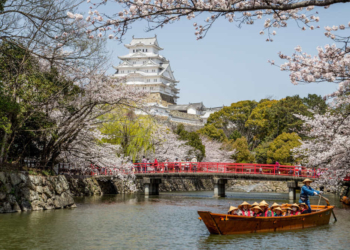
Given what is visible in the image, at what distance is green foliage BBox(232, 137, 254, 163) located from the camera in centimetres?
4522

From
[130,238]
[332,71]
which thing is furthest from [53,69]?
[332,71]

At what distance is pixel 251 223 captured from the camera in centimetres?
1280

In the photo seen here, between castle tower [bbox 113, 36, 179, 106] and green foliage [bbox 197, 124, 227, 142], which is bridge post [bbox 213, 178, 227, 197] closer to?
green foliage [bbox 197, 124, 227, 142]

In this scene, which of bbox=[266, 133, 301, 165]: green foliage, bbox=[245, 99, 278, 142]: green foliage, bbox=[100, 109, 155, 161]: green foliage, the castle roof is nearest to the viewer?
bbox=[100, 109, 155, 161]: green foliage

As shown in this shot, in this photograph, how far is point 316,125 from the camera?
2291cm

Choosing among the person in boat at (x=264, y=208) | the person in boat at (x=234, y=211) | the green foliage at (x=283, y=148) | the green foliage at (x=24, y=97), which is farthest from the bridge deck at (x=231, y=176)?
the person in boat at (x=234, y=211)

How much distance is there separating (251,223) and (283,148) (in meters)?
28.8

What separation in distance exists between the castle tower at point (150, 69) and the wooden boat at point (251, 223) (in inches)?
2229

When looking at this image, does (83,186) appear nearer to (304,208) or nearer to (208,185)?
(304,208)

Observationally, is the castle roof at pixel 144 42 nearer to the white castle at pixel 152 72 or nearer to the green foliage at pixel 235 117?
the white castle at pixel 152 72

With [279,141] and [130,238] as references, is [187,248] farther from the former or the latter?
[279,141]

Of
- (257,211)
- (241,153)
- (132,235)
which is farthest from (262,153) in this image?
(132,235)

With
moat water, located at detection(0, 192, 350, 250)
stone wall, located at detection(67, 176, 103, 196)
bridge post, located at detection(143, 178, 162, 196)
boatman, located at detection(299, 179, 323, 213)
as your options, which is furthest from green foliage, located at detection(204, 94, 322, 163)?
moat water, located at detection(0, 192, 350, 250)

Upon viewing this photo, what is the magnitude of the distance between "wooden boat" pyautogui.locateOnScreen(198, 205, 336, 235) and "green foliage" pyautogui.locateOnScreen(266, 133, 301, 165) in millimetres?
25859
